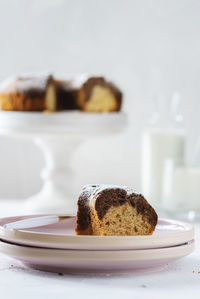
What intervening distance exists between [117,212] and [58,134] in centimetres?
89

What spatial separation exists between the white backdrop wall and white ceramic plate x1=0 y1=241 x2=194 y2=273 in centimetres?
157

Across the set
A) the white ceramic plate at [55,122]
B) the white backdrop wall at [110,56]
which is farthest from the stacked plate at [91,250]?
the white backdrop wall at [110,56]

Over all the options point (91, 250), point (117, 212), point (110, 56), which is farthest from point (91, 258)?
point (110, 56)

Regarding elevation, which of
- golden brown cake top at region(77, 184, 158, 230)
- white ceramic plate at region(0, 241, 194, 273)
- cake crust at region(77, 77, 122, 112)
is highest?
cake crust at region(77, 77, 122, 112)

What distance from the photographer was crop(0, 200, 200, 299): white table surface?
78cm

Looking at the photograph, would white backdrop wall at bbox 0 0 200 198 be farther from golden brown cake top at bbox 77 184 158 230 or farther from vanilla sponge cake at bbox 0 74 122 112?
golden brown cake top at bbox 77 184 158 230

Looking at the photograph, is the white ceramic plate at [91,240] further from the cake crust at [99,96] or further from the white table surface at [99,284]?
the cake crust at [99,96]

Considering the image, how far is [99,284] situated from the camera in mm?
817

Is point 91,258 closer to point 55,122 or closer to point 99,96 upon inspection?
point 55,122

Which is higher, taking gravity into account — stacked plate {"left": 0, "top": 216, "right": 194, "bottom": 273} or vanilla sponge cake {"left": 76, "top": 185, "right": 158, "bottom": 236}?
vanilla sponge cake {"left": 76, "top": 185, "right": 158, "bottom": 236}

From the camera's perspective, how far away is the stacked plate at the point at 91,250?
81 cm

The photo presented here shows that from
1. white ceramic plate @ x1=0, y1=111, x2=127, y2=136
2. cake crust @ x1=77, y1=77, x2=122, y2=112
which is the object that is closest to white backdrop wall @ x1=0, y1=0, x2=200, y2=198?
cake crust @ x1=77, y1=77, x2=122, y2=112

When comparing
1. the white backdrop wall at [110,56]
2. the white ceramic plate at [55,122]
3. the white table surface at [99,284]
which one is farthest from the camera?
the white backdrop wall at [110,56]

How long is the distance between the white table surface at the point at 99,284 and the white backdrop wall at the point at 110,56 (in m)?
1.53
